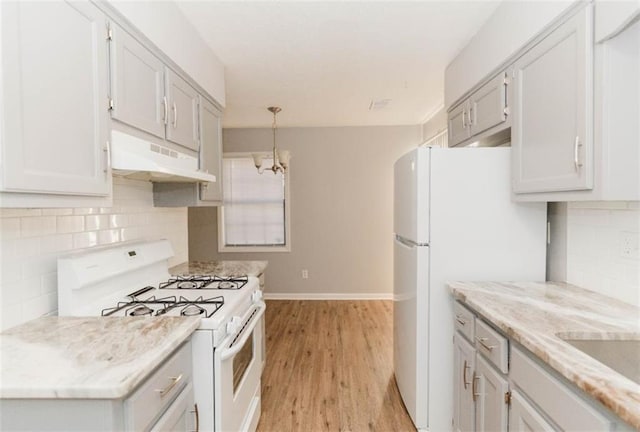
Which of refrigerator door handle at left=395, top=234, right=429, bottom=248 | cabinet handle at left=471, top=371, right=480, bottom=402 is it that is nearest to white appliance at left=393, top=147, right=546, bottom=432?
refrigerator door handle at left=395, top=234, right=429, bottom=248

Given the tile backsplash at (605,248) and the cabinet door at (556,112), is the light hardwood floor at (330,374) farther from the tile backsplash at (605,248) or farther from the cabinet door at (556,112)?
the cabinet door at (556,112)

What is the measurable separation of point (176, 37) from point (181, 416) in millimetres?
1917

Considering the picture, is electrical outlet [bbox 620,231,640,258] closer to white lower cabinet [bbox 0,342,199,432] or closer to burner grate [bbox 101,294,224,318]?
burner grate [bbox 101,294,224,318]

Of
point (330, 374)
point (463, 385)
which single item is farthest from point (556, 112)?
point (330, 374)

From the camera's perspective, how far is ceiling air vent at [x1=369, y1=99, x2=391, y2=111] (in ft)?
13.2

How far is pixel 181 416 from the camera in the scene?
4.33ft

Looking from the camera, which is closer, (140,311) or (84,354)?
(84,354)

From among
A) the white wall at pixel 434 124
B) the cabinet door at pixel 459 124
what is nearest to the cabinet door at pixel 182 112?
the cabinet door at pixel 459 124

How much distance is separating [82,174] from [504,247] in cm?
208

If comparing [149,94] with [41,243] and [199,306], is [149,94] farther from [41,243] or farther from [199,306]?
[199,306]

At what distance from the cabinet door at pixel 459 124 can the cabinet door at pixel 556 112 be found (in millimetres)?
668

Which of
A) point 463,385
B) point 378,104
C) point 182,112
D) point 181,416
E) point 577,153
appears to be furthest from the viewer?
point 378,104

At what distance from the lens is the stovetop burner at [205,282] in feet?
6.70

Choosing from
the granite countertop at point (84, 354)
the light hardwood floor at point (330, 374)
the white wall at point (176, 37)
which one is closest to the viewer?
the granite countertop at point (84, 354)
